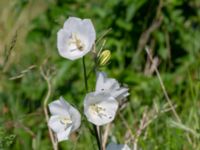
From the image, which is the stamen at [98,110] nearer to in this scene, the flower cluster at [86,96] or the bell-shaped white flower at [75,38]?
the flower cluster at [86,96]

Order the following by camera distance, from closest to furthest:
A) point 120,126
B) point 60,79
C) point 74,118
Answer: point 74,118 → point 120,126 → point 60,79

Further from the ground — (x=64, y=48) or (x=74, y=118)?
(x=64, y=48)

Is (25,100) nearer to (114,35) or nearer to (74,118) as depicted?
(114,35)

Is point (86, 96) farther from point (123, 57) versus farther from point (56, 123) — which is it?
point (123, 57)

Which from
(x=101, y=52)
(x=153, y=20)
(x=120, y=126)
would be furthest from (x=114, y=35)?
(x=101, y=52)

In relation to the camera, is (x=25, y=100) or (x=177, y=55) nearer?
(x=25, y=100)

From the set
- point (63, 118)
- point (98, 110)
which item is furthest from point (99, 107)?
point (63, 118)

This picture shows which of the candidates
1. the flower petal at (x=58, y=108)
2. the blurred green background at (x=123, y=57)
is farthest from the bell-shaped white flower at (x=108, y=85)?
the blurred green background at (x=123, y=57)
